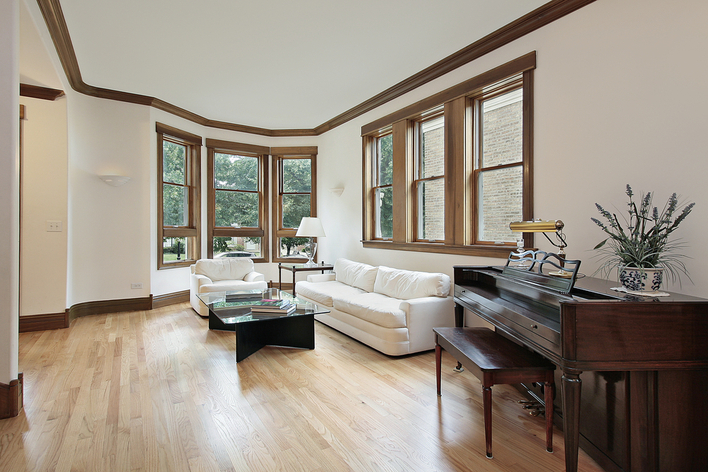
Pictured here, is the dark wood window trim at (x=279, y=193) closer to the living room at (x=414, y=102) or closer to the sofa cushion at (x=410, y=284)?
the living room at (x=414, y=102)

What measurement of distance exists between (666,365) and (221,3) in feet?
12.2

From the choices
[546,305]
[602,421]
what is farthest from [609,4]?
[602,421]

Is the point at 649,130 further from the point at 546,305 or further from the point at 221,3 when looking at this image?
the point at 221,3

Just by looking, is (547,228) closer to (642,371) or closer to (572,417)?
(642,371)

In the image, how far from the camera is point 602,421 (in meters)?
1.86

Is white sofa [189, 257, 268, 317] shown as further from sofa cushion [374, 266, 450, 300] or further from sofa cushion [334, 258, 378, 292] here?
sofa cushion [374, 266, 450, 300]

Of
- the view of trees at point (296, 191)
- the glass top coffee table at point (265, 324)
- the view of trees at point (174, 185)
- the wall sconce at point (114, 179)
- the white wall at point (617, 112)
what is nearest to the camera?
the white wall at point (617, 112)

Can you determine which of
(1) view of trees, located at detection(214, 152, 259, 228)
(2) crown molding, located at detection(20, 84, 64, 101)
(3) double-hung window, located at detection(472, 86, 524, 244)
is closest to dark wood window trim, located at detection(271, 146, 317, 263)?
(1) view of trees, located at detection(214, 152, 259, 228)

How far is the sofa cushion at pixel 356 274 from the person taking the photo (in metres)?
4.66

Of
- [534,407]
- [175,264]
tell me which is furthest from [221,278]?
[534,407]

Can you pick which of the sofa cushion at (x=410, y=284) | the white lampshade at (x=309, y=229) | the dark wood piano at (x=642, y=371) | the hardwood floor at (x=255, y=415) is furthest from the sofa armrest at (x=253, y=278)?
the dark wood piano at (x=642, y=371)

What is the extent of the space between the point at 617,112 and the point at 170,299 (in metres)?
5.84

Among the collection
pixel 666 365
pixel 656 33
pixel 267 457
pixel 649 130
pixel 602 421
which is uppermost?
pixel 656 33

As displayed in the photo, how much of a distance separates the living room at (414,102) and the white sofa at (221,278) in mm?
716
